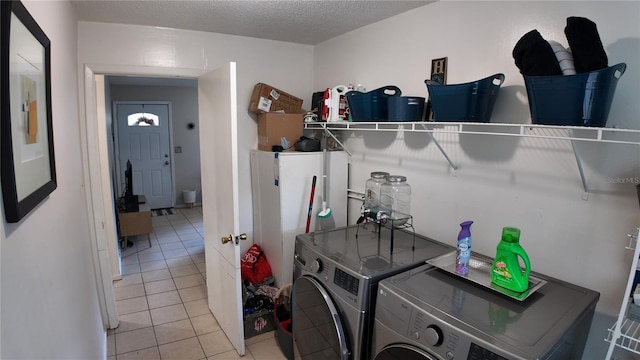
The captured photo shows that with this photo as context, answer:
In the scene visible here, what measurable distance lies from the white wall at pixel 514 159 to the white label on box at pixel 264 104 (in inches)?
33.2

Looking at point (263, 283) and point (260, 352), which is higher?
point (263, 283)

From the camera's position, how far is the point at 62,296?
1.19 meters

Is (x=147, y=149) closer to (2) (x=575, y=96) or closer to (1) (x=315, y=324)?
(1) (x=315, y=324)

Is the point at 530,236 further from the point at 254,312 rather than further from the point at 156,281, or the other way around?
the point at 156,281

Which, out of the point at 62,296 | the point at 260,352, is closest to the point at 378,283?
the point at 62,296

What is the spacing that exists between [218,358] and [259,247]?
0.93m

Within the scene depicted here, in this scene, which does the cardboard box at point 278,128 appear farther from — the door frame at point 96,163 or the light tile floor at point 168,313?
the light tile floor at point 168,313

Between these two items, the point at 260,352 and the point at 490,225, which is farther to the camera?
the point at 260,352

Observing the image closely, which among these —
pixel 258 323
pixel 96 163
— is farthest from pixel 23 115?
pixel 258 323

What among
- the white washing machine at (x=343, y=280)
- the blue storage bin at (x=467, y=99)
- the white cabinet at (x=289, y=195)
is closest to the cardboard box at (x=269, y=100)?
the white cabinet at (x=289, y=195)

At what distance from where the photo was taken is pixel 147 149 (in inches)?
244

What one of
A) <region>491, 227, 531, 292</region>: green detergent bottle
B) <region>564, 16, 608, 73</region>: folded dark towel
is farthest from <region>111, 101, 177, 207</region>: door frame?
<region>564, 16, 608, 73</region>: folded dark towel

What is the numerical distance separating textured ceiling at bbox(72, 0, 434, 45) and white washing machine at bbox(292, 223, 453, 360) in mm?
1370

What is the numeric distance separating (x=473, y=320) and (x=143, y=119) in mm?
6392
